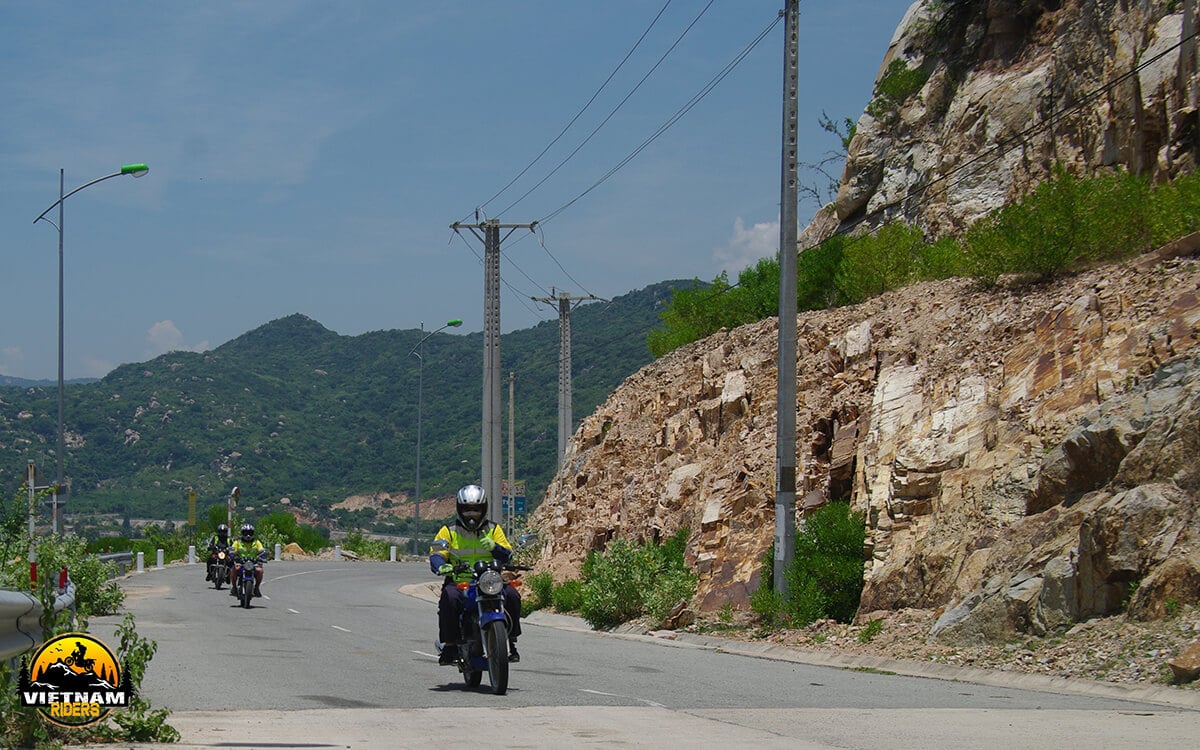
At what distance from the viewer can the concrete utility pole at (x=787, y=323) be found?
886 inches

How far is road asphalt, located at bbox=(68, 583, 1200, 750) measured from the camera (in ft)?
33.7

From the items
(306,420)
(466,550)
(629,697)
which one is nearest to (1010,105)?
(466,550)

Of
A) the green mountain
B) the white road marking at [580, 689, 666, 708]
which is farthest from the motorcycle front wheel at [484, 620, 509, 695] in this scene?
the green mountain

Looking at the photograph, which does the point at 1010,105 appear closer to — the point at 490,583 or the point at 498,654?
the point at 490,583

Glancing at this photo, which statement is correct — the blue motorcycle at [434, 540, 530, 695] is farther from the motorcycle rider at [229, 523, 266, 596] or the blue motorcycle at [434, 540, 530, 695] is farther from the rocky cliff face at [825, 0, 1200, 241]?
the motorcycle rider at [229, 523, 266, 596]

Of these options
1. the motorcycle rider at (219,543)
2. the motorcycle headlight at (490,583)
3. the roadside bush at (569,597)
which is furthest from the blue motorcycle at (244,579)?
the motorcycle headlight at (490,583)

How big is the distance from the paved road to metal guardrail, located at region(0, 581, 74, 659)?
1477mm

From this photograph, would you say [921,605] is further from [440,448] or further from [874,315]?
[440,448]

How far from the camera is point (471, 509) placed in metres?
14.5

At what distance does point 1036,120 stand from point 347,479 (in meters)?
92.7

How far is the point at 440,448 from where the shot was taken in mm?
107500

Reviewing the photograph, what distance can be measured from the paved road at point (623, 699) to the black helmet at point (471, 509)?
1.81m

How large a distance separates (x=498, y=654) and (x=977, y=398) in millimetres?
11831

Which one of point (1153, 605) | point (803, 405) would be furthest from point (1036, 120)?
point (1153, 605)
